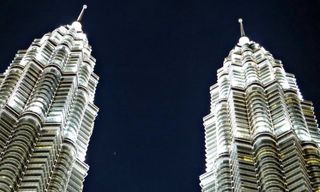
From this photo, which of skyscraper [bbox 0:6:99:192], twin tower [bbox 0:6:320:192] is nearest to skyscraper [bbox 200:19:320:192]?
twin tower [bbox 0:6:320:192]

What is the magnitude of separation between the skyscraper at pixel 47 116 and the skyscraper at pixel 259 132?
15.5m

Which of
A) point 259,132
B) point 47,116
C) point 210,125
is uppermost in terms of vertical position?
point 210,125

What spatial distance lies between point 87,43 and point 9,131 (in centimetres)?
3533

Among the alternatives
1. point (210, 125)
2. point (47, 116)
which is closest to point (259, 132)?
point (210, 125)

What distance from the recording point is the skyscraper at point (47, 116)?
9394cm

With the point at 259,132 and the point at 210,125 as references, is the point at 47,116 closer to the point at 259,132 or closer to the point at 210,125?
the point at 210,125

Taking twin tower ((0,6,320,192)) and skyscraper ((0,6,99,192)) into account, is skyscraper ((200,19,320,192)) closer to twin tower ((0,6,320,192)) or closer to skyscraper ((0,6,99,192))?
twin tower ((0,6,320,192))

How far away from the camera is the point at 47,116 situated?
104812 mm

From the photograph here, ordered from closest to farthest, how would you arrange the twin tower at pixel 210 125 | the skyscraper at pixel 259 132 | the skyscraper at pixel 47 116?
the skyscraper at pixel 259 132
the twin tower at pixel 210 125
the skyscraper at pixel 47 116

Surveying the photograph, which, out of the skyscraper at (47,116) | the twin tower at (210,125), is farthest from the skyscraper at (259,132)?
the skyscraper at (47,116)

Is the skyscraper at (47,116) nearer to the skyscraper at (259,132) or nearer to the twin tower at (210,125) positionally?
the twin tower at (210,125)

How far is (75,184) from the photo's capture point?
100 m

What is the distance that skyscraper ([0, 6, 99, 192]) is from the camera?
93.9 metres

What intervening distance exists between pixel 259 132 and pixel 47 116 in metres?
Answer: 25.1
